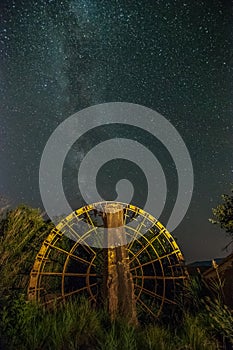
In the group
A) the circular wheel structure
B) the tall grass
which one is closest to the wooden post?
the circular wheel structure

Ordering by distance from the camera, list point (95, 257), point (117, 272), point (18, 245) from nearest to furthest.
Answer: point (117, 272)
point (95, 257)
point (18, 245)

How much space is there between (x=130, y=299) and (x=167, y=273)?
523 cm

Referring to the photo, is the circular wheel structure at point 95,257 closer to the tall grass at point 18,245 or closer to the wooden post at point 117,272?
the wooden post at point 117,272

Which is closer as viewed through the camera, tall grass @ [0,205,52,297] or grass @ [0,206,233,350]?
grass @ [0,206,233,350]

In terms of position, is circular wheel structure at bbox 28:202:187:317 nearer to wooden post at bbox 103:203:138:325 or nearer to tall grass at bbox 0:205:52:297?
wooden post at bbox 103:203:138:325

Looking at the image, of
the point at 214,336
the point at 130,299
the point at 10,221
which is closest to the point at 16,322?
the point at 130,299

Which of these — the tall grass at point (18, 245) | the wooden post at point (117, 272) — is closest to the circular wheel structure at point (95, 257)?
the wooden post at point (117, 272)

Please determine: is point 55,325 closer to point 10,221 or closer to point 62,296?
point 62,296

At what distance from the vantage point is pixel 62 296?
33.9 ft

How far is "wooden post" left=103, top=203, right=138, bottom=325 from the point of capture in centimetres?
945

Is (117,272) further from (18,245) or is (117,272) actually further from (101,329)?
(18,245)

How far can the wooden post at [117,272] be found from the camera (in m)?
9.45

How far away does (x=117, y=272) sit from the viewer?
987 centimetres

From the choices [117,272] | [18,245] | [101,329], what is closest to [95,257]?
[117,272]
